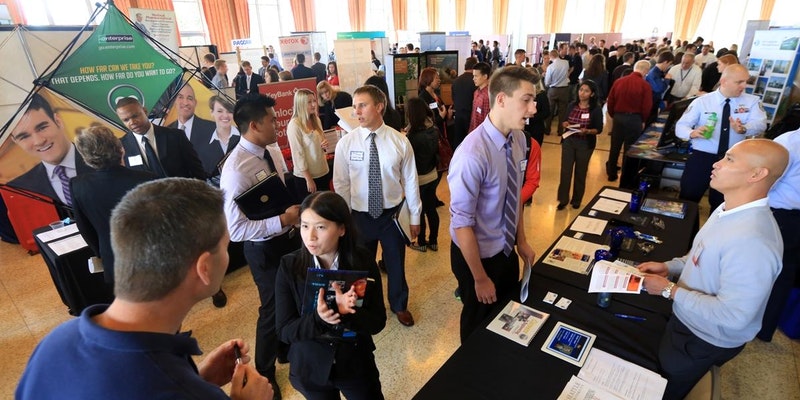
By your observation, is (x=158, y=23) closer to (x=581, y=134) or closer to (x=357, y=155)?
(x=357, y=155)

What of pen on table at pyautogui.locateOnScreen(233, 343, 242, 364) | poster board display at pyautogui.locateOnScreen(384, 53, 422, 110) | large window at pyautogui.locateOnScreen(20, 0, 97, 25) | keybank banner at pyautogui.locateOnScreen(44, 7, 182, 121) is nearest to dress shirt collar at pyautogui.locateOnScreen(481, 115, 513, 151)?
pen on table at pyautogui.locateOnScreen(233, 343, 242, 364)

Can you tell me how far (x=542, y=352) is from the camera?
59.5 inches

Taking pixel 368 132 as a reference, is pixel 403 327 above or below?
below

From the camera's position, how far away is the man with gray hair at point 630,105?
189 inches

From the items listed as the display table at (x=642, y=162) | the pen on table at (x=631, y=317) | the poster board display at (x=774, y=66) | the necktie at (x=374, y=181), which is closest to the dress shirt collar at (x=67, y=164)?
the necktie at (x=374, y=181)

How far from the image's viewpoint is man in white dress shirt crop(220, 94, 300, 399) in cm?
204

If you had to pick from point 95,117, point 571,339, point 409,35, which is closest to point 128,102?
point 95,117

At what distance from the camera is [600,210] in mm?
2730

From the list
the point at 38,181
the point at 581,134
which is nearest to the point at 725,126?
the point at 581,134

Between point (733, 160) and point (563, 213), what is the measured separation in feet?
10.5

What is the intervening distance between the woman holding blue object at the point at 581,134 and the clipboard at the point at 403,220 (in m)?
2.49

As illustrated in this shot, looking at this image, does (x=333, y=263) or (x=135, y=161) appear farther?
(x=135, y=161)

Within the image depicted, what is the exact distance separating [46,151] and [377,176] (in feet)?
9.34

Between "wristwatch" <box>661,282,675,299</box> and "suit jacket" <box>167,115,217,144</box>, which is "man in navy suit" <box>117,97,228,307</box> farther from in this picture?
"wristwatch" <box>661,282,675,299</box>
